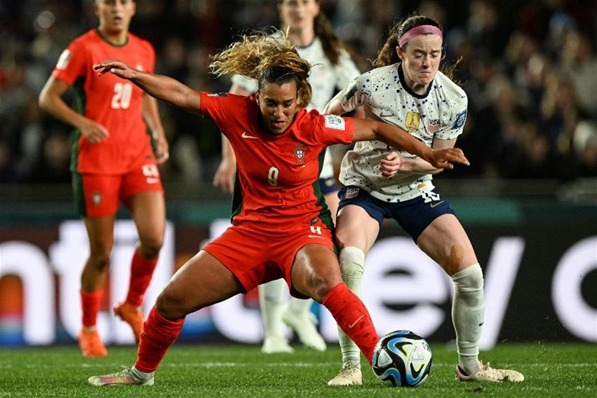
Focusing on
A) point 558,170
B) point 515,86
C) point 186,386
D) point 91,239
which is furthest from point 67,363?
point 515,86

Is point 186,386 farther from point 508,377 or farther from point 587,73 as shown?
point 587,73

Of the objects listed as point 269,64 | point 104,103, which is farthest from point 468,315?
point 104,103

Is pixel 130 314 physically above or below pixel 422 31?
below

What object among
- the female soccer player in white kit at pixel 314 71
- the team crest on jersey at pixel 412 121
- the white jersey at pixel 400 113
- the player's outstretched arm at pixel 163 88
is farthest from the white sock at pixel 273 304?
the player's outstretched arm at pixel 163 88

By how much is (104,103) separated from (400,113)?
3.01 metres

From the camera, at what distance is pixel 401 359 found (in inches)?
246

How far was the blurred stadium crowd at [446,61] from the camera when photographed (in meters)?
13.3

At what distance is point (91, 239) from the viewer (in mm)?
9500

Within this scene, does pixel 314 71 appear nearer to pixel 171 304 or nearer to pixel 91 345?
pixel 91 345

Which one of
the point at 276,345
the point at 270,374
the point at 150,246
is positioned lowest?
the point at 276,345

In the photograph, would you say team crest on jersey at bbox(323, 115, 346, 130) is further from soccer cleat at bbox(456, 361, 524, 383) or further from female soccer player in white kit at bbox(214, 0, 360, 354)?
female soccer player in white kit at bbox(214, 0, 360, 354)

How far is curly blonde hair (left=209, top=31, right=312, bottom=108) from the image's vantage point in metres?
6.62

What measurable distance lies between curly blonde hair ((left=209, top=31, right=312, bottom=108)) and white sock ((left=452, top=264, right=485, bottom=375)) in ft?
4.43

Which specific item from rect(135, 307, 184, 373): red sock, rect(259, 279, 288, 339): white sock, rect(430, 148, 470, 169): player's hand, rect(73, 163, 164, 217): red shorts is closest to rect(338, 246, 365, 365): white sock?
rect(430, 148, 470, 169): player's hand
